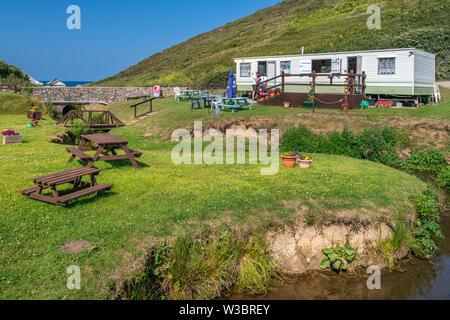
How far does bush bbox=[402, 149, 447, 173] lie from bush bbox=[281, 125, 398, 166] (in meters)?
0.61

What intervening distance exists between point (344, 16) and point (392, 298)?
60606mm

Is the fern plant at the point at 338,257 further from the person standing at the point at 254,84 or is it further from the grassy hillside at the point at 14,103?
the grassy hillside at the point at 14,103

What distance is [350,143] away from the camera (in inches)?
638

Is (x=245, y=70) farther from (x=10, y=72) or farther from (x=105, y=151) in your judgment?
(x=10, y=72)

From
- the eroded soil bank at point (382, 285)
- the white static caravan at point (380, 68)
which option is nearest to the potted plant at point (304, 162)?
the eroded soil bank at point (382, 285)

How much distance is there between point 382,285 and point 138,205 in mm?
5325

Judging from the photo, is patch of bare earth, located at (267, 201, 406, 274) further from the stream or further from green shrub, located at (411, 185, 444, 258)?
green shrub, located at (411, 185, 444, 258)

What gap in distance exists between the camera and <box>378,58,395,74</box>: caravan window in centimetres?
2372

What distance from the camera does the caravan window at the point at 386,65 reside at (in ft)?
77.8

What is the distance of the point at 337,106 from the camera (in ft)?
75.2

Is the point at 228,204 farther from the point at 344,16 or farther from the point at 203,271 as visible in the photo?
the point at 344,16

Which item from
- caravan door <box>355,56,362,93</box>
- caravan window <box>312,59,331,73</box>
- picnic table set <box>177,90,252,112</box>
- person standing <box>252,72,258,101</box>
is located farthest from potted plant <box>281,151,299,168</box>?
caravan window <box>312,59,331,73</box>

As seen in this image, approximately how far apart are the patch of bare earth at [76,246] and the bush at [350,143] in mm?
11521

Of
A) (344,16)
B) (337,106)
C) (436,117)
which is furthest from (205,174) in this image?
(344,16)
